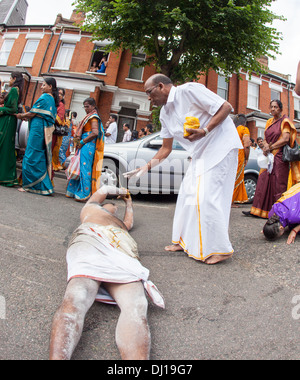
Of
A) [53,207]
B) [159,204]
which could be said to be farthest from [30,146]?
[159,204]

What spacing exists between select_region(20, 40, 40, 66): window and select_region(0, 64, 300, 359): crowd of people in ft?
51.6

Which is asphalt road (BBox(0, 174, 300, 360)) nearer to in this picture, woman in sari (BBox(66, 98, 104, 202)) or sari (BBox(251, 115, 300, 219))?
sari (BBox(251, 115, 300, 219))

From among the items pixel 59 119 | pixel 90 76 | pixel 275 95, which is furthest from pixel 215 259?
pixel 275 95

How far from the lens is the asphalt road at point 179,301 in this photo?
1.33m

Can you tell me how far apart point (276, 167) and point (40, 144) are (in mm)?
4044

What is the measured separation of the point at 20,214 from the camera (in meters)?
3.27

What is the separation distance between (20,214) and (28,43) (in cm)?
1932

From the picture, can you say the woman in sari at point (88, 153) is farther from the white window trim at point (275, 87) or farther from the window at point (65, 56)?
the white window trim at point (275, 87)

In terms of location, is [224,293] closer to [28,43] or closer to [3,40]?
[28,43]

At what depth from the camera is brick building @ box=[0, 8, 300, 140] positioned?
15.8 meters

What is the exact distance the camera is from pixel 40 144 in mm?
4637

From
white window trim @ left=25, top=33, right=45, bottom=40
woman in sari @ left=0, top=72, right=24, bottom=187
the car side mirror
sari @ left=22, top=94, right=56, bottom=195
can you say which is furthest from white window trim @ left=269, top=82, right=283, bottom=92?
woman in sari @ left=0, top=72, right=24, bottom=187

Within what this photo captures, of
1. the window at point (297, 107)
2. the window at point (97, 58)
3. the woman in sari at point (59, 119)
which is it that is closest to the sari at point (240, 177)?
the woman in sari at point (59, 119)

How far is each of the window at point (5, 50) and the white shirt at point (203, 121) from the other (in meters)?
20.8
